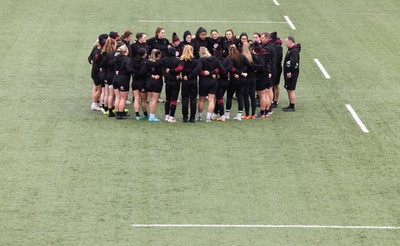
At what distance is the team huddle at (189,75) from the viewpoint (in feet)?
75.6

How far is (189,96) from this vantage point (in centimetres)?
2322

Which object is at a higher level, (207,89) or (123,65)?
(123,65)

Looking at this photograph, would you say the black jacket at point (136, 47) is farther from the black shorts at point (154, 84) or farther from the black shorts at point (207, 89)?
the black shorts at point (207, 89)

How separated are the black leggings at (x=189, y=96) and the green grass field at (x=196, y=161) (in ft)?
1.35

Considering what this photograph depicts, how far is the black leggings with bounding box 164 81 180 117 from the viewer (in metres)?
23.1

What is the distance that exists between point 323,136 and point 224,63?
3.09 m

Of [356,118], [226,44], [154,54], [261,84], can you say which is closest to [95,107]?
[154,54]

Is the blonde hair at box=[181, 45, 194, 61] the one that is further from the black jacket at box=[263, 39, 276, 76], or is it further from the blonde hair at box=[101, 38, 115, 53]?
the black jacket at box=[263, 39, 276, 76]

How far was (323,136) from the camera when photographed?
22688 millimetres

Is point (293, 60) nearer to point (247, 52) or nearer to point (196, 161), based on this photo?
point (247, 52)

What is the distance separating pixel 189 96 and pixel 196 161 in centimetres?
279

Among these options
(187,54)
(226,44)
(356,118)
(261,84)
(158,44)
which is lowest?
(356,118)

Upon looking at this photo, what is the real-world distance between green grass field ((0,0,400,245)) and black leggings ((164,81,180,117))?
0.42 metres

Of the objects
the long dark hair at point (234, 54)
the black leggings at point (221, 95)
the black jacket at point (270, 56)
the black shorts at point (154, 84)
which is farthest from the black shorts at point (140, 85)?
the black jacket at point (270, 56)
